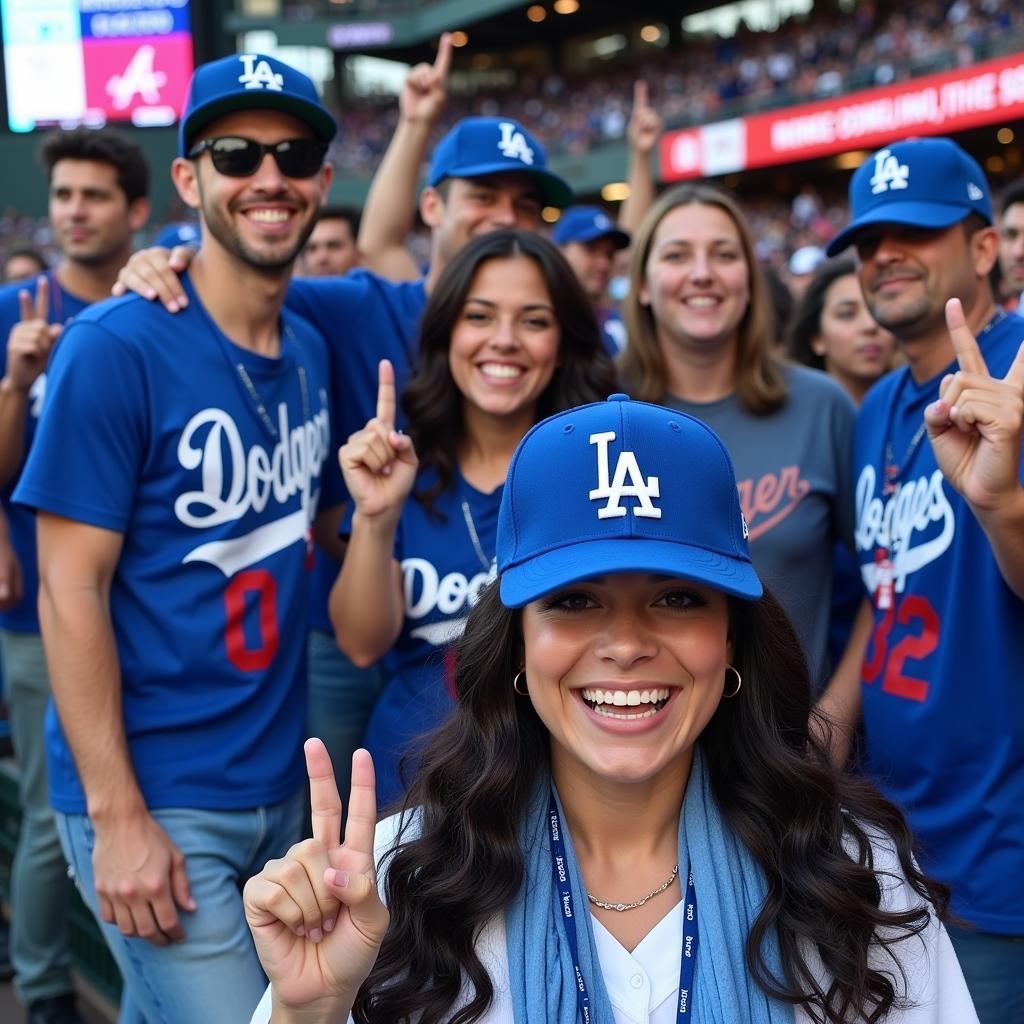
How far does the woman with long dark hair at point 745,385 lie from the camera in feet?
10.3

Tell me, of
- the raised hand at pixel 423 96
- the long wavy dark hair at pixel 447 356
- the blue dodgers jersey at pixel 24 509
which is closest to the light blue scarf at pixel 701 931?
the long wavy dark hair at pixel 447 356

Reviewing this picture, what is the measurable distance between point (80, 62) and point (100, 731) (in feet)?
12.0

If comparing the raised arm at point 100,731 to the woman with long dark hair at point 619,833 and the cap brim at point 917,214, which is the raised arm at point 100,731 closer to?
the woman with long dark hair at point 619,833

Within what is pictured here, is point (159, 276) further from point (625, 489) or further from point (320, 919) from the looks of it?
point (320, 919)

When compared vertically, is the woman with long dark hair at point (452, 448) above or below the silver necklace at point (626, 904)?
above

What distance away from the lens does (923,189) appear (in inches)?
116

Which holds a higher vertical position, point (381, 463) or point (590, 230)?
point (590, 230)

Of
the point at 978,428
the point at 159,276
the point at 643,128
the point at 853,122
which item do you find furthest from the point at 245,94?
the point at 853,122

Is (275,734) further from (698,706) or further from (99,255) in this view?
(99,255)

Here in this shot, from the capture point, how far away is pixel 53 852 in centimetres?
383

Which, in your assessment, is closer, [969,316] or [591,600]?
[591,600]

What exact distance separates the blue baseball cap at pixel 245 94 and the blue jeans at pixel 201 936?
1.55 meters

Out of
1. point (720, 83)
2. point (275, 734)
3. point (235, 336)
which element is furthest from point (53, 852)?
point (720, 83)

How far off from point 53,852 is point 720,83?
30.2m
